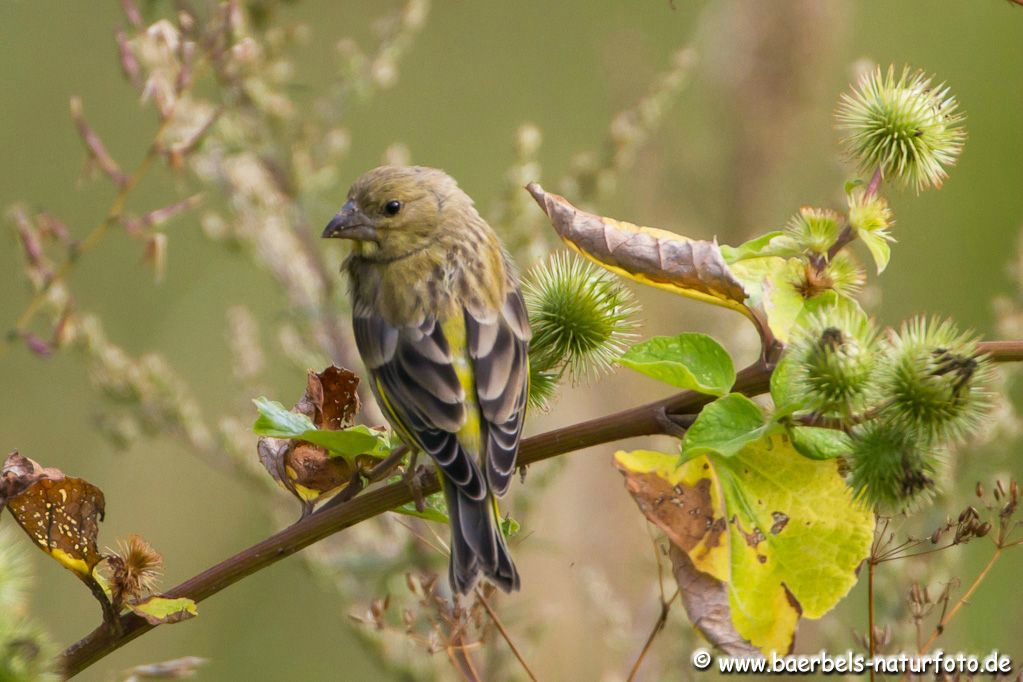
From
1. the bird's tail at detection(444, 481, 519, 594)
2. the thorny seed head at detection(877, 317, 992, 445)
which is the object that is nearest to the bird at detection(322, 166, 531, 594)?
the bird's tail at detection(444, 481, 519, 594)

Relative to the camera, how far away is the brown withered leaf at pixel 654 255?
2.11 metres

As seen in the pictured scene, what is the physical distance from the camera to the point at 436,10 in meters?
8.00

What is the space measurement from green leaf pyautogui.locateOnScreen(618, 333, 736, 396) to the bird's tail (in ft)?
2.19

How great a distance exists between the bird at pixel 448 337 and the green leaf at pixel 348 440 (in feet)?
1.64

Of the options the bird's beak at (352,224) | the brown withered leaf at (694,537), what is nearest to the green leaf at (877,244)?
the brown withered leaf at (694,537)

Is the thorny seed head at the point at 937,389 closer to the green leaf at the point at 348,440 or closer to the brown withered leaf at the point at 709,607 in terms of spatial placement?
the brown withered leaf at the point at 709,607

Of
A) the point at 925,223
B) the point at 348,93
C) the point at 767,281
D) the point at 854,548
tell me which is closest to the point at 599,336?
the point at 767,281

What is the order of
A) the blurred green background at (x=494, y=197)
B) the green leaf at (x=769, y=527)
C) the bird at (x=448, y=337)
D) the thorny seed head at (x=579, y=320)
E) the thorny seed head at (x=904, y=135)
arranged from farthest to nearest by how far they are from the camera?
the blurred green background at (x=494, y=197)
the bird at (x=448, y=337)
the thorny seed head at (x=579, y=320)
the thorny seed head at (x=904, y=135)
the green leaf at (x=769, y=527)

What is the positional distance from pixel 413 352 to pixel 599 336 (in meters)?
0.88

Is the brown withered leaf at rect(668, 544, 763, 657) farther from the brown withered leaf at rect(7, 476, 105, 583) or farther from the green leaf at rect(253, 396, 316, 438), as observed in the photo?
the brown withered leaf at rect(7, 476, 105, 583)

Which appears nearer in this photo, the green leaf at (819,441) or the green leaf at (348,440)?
the green leaf at (819,441)

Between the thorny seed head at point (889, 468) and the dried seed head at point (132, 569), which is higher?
the thorny seed head at point (889, 468)

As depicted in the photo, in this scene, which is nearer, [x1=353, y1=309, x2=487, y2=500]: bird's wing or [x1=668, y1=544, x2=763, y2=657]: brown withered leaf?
[x1=668, y1=544, x2=763, y2=657]: brown withered leaf

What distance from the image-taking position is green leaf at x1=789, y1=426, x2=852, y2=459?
203cm
